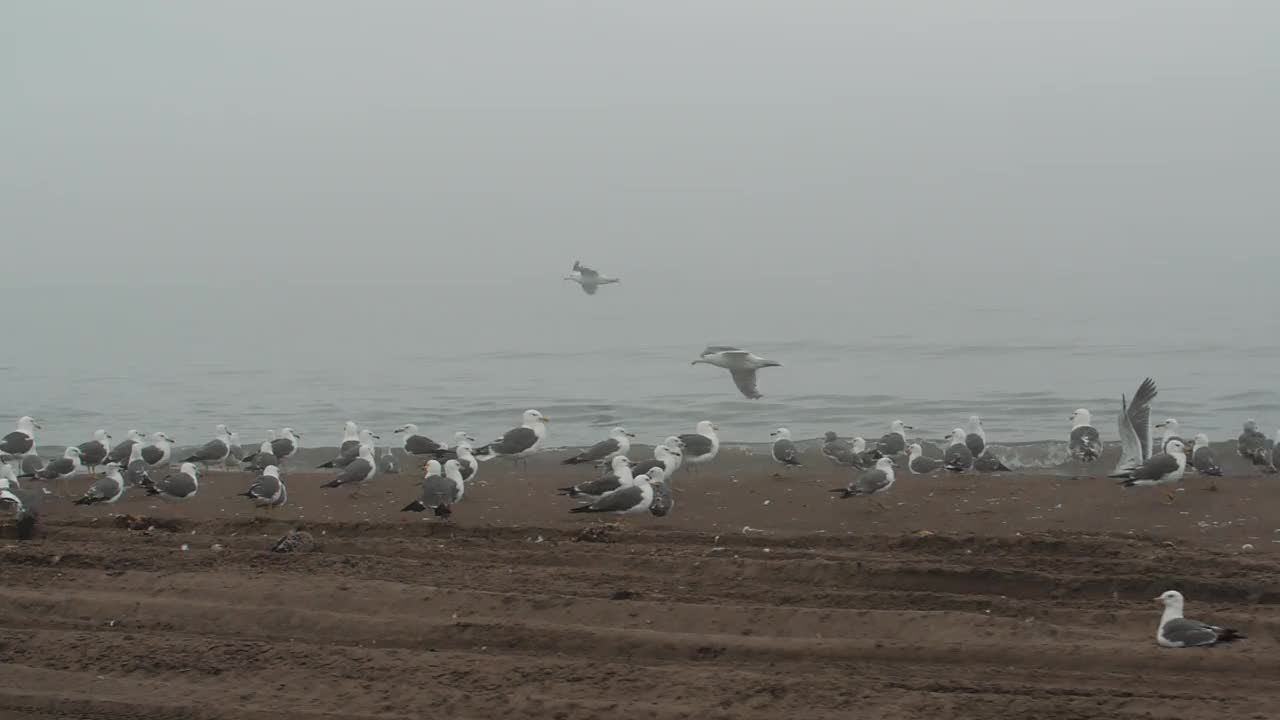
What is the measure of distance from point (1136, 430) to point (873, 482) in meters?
5.27

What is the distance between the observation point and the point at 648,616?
24.8 feet

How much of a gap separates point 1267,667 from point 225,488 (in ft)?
38.0

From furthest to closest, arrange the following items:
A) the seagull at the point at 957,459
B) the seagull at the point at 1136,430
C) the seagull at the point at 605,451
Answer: the seagull at the point at 605,451, the seagull at the point at 1136,430, the seagull at the point at 957,459

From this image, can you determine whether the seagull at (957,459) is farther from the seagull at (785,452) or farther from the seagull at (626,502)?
the seagull at (626,502)

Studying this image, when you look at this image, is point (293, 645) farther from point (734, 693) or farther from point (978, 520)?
point (978, 520)

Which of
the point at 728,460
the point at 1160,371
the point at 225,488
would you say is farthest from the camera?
the point at 1160,371

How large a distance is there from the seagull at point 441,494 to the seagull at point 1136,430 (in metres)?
7.49

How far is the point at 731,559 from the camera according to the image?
9008 millimetres

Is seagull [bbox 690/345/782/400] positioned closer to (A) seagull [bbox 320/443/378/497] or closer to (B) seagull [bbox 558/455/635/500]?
(A) seagull [bbox 320/443/378/497]

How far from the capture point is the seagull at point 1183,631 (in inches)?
265

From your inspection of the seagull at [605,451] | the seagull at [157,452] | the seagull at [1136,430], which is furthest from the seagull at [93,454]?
the seagull at [1136,430]

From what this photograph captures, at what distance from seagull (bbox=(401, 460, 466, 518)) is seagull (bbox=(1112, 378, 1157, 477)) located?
24.6 feet

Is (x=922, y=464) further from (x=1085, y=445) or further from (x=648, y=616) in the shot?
(x=648, y=616)

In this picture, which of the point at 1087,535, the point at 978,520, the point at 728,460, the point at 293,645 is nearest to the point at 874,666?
the point at 293,645
